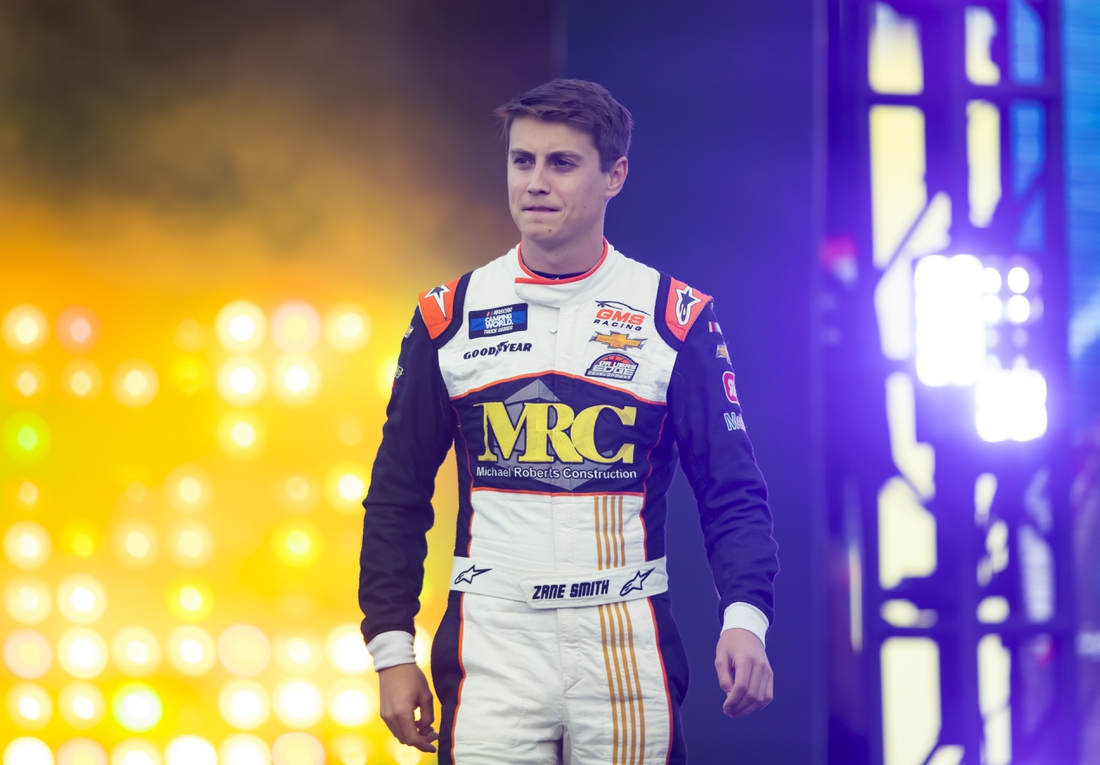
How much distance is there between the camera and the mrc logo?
1.43 meters

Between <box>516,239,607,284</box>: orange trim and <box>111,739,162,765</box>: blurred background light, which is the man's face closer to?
<box>516,239,607,284</box>: orange trim

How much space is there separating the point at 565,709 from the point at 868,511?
1.34m

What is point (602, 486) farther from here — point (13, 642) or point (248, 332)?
point (13, 642)

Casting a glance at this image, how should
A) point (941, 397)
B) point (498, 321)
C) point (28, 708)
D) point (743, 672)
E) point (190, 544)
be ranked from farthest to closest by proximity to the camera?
point (190, 544)
point (28, 708)
point (941, 397)
point (498, 321)
point (743, 672)

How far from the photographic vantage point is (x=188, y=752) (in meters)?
3.57

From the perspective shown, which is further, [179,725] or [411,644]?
[179,725]

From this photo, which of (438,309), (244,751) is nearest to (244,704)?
(244,751)

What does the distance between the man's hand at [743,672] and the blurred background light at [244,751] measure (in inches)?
108

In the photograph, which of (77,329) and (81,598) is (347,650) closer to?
(81,598)

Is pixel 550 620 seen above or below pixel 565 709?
above

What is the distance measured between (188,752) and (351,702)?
0.62 metres

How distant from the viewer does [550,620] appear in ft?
4.54

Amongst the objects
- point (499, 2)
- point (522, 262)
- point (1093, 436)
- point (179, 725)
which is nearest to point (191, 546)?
point (179, 725)

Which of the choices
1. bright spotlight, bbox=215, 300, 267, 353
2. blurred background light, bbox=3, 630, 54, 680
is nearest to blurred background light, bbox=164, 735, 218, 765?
blurred background light, bbox=3, 630, 54, 680
